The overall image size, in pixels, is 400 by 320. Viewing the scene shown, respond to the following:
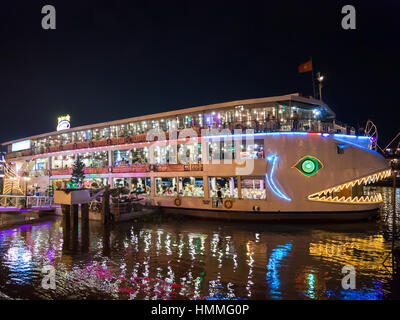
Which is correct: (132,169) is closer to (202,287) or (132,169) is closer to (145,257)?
(145,257)

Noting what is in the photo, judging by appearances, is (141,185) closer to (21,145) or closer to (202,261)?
(202,261)

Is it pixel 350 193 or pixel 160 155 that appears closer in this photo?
pixel 350 193

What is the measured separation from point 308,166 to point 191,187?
10172 mm

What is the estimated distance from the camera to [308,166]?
20.0 meters

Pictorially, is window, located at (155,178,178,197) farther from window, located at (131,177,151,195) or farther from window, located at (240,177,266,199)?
window, located at (240,177,266,199)

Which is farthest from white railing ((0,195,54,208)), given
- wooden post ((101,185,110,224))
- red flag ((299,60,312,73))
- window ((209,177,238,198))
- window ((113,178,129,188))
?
red flag ((299,60,312,73))

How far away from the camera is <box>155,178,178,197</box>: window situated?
85.5ft

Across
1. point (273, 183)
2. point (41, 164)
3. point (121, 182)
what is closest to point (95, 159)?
point (121, 182)

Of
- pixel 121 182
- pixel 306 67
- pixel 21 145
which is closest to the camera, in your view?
pixel 306 67

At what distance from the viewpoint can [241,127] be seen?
72.1ft

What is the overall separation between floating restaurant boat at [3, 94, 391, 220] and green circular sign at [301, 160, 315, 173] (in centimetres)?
1

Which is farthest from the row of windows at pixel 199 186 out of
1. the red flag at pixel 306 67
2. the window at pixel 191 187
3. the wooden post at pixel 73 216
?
the red flag at pixel 306 67
